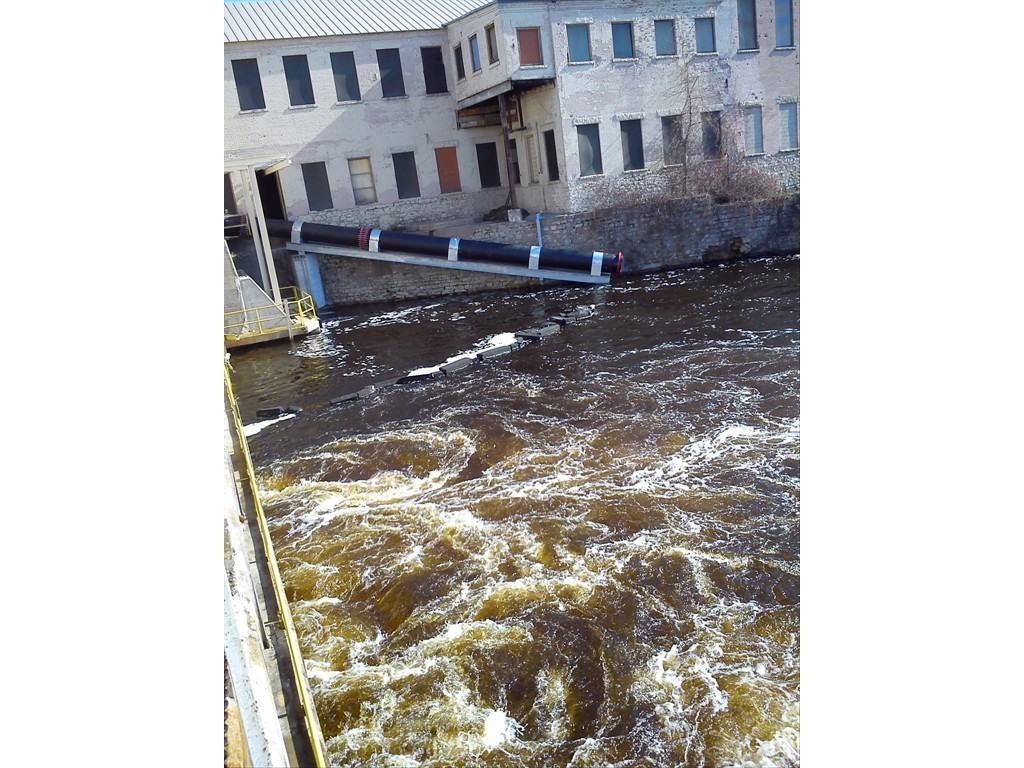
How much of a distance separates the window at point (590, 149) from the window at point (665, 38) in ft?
9.18

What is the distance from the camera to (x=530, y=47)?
781 inches

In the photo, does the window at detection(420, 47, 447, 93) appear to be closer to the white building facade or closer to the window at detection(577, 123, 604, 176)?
the white building facade

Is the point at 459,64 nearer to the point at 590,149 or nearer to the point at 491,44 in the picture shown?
the point at 491,44

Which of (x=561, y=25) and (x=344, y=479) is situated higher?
(x=561, y=25)

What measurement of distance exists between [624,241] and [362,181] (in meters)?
7.80

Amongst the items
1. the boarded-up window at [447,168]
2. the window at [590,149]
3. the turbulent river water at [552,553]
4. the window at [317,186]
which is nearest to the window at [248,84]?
the window at [317,186]

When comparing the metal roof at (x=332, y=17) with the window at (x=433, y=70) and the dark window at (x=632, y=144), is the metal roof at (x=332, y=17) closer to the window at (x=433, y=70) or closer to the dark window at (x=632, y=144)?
the window at (x=433, y=70)

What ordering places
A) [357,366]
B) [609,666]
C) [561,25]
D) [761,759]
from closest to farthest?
[761,759] → [609,666] → [357,366] → [561,25]

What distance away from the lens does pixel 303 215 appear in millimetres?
21594

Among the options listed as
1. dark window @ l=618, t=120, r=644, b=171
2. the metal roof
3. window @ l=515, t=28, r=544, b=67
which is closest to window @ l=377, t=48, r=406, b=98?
the metal roof

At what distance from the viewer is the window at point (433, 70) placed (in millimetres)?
22188
